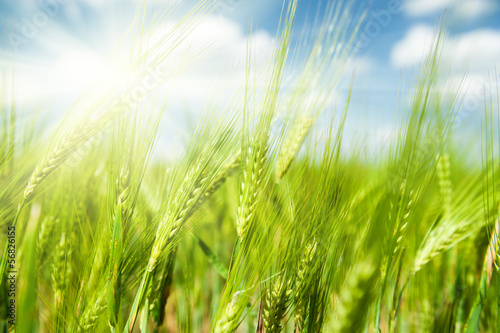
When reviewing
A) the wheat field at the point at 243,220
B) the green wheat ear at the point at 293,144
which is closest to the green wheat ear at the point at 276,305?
the wheat field at the point at 243,220

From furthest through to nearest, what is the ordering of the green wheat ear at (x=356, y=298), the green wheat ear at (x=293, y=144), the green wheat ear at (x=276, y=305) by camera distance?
the green wheat ear at (x=293, y=144) → the green wheat ear at (x=276, y=305) → the green wheat ear at (x=356, y=298)

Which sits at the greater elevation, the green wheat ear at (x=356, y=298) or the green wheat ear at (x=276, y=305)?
the green wheat ear at (x=356, y=298)

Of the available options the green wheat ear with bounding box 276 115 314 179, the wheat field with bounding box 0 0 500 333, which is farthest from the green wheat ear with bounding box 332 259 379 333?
the green wheat ear with bounding box 276 115 314 179

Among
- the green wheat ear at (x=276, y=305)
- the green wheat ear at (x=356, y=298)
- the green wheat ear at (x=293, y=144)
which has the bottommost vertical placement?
the green wheat ear at (x=276, y=305)

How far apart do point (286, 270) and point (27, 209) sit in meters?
0.67

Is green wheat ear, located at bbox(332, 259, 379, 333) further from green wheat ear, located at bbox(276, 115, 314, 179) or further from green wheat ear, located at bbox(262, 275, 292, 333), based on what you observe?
green wheat ear, located at bbox(276, 115, 314, 179)

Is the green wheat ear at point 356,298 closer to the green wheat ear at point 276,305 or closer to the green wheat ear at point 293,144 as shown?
the green wheat ear at point 276,305

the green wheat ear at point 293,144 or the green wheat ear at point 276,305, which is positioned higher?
the green wheat ear at point 293,144

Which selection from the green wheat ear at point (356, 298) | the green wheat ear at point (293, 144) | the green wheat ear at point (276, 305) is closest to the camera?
the green wheat ear at point (356, 298)

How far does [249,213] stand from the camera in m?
0.55

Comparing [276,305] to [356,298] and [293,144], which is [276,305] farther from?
[293,144]

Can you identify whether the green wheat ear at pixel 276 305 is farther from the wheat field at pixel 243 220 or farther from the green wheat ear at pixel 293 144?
the green wheat ear at pixel 293 144

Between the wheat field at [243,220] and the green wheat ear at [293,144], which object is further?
the green wheat ear at [293,144]

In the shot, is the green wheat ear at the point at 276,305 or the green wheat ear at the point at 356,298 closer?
the green wheat ear at the point at 356,298
